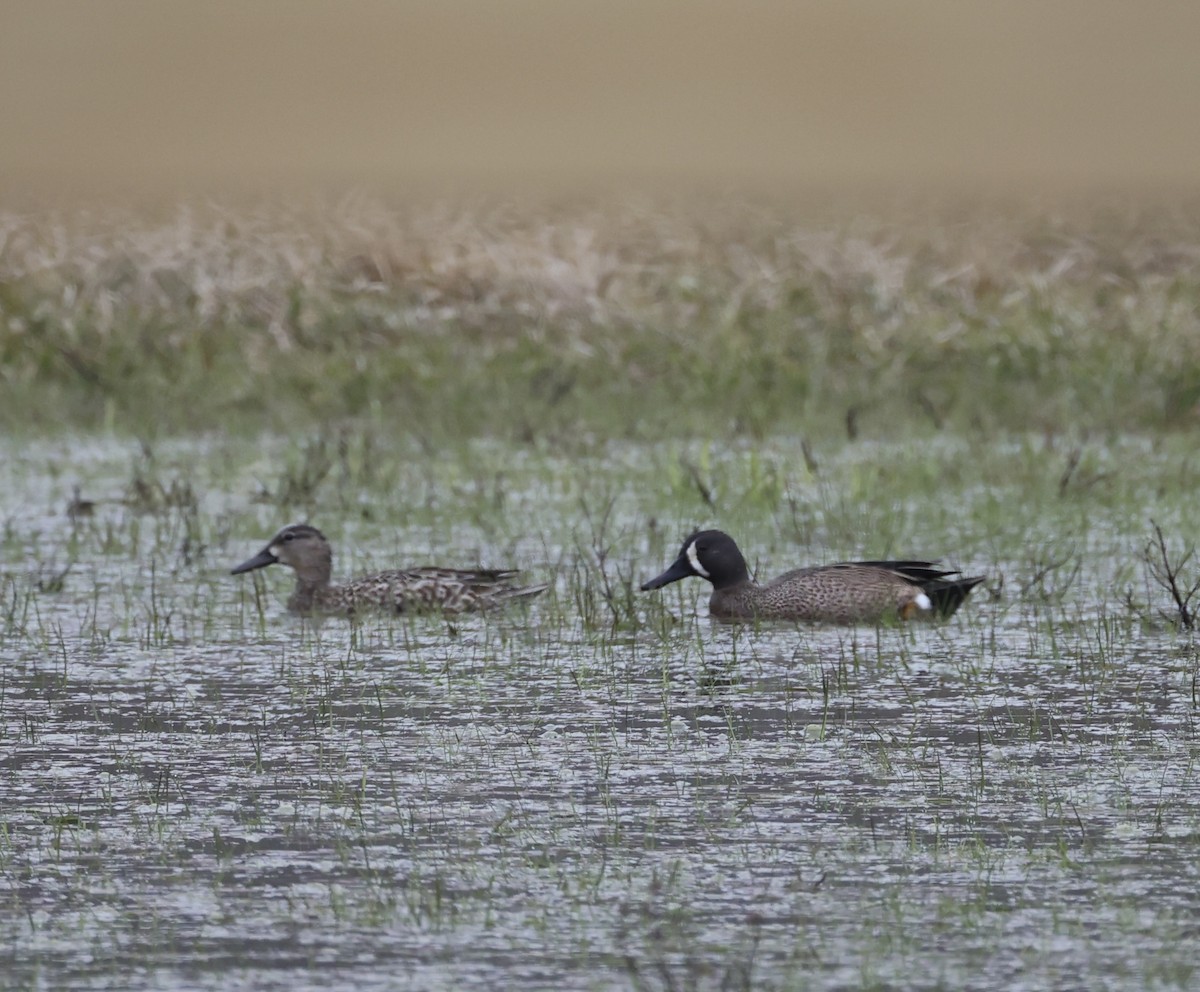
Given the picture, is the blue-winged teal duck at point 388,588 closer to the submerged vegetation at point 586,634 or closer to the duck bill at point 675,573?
the submerged vegetation at point 586,634

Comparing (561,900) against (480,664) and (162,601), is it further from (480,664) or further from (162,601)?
(162,601)

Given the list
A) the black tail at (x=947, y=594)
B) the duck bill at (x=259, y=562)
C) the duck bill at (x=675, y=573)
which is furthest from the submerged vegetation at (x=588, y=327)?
the black tail at (x=947, y=594)

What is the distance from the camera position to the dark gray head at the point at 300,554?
32.3 feet

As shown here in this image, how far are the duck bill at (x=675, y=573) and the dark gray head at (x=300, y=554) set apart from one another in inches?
49.1

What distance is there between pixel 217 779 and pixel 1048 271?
1474 centimetres

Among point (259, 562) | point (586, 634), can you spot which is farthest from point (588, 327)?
point (586, 634)

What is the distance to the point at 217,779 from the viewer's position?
6469 mm

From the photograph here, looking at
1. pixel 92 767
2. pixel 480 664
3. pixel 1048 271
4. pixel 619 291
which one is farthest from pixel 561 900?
pixel 1048 271

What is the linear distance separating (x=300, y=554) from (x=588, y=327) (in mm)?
8186

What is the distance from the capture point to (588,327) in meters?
17.9

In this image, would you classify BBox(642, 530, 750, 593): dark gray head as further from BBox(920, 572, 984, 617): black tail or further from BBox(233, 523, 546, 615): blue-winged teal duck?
BBox(920, 572, 984, 617): black tail

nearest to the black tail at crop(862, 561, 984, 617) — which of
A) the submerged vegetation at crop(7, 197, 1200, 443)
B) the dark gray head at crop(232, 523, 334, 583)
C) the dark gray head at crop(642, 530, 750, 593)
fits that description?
the dark gray head at crop(642, 530, 750, 593)

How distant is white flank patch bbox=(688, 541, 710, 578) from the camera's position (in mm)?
9414

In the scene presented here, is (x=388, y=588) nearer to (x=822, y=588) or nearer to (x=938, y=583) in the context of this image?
(x=822, y=588)
